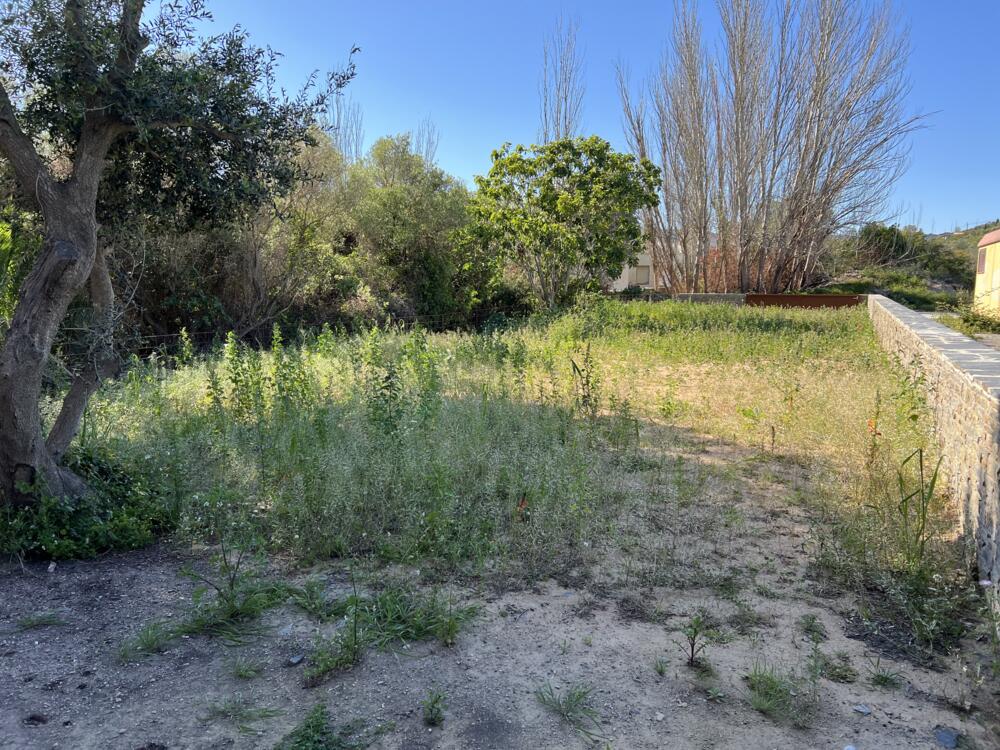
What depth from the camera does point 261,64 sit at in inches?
Answer: 179

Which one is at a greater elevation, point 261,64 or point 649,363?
point 261,64

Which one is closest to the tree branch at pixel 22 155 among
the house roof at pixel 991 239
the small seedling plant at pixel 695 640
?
the small seedling plant at pixel 695 640

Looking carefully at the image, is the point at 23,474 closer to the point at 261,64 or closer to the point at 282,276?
the point at 261,64

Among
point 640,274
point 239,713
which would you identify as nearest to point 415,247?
point 239,713

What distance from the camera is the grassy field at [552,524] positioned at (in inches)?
121

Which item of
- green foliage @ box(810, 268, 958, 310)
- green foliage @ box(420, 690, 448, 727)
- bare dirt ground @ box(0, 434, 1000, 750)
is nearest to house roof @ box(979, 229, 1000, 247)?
green foliage @ box(810, 268, 958, 310)

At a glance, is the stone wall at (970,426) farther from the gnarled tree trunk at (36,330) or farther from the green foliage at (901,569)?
the gnarled tree trunk at (36,330)

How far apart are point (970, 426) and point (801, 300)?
18.2m

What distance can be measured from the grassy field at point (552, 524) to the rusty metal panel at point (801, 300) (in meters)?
14.3

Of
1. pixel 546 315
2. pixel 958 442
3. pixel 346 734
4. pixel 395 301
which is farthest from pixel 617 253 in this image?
pixel 346 734

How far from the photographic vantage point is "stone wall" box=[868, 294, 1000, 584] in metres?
3.43

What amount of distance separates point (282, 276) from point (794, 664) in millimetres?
13259

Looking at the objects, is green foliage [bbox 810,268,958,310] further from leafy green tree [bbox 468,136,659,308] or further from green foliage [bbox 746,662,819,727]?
green foliage [bbox 746,662,819,727]

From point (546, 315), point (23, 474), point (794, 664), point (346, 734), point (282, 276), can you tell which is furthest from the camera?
point (546, 315)
